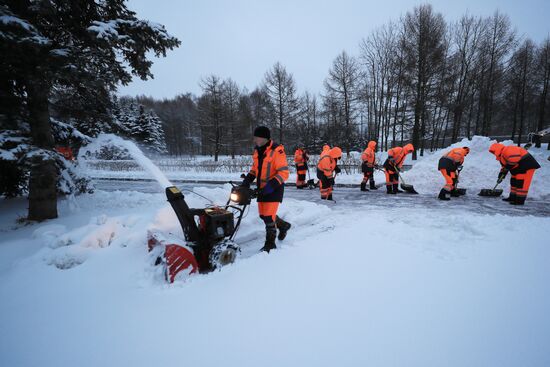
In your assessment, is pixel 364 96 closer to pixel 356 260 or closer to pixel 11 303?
pixel 356 260

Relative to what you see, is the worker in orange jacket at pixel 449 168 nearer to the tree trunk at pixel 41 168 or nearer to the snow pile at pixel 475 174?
the snow pile at pixel 475 174

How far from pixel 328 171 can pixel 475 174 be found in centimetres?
688

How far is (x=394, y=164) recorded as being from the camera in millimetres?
8969

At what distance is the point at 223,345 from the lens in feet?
6.66

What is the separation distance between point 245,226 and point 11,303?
10.9 feet

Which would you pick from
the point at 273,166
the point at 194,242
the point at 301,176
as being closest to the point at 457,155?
the point at 301,176

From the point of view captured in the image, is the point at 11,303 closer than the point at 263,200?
Yes

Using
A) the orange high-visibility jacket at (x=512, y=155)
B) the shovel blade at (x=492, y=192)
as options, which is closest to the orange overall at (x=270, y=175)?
the orange high-visibility jacket at (x=512, y=155)

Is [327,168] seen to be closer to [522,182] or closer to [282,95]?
[522,182]

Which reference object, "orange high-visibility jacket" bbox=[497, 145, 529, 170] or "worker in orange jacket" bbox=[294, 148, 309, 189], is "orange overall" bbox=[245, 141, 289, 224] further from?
"orange high-visibility jacket" bbox=[497, 145, 529, 170]

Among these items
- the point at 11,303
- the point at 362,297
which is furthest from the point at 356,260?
the point at 11,303

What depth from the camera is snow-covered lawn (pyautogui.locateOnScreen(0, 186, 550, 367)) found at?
76.5 inches

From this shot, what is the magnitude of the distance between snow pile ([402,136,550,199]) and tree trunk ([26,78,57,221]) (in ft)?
36.3

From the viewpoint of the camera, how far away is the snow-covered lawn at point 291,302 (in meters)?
1.94
